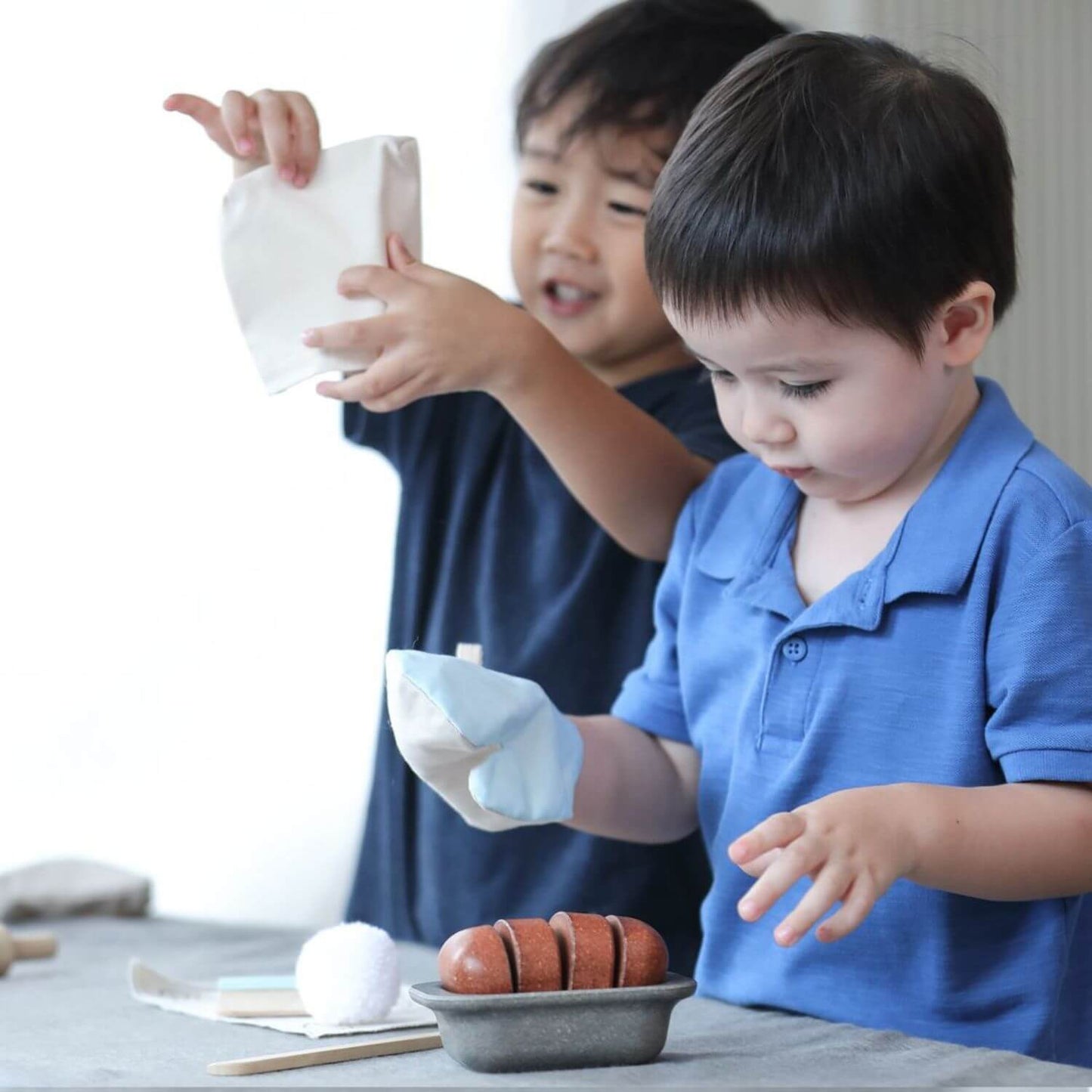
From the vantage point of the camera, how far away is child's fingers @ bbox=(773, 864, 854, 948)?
22.5 inches

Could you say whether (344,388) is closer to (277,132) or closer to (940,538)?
(277,132)

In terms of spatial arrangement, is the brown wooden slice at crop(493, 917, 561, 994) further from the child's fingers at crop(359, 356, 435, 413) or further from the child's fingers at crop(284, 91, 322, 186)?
the child's fingers at crop(284, 91, 322, 186)

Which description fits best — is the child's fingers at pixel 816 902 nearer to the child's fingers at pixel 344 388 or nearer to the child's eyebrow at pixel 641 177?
the child's fingers at pixel 344 388

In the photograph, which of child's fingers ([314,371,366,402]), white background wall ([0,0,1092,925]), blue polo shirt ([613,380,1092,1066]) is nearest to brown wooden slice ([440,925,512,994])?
blue polo shirt ([613,380,1092,1066])

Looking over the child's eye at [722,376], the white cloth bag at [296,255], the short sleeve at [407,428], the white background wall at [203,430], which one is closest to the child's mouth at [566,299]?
the short sleeve at [407,428]

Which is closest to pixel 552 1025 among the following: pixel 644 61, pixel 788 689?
pixel 788 689

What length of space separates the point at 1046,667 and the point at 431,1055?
335 millimetres

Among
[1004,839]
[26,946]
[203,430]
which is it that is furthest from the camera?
[203,430]

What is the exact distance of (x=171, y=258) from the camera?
1.49m

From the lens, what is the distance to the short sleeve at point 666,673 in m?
0.92

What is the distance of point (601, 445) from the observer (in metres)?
0.95

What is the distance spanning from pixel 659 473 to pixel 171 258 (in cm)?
71

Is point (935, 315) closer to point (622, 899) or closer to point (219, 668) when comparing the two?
point (622, 899)

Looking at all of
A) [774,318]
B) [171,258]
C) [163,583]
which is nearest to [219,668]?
[163,583]
